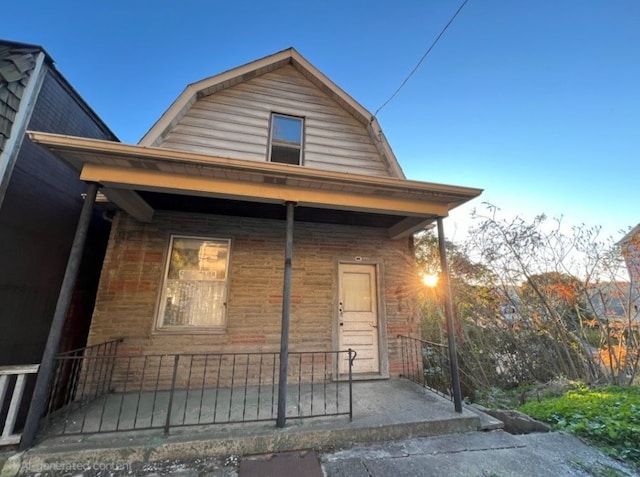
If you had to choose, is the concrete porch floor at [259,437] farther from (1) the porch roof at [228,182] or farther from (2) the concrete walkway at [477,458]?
(1) the porch roof at [228,182]

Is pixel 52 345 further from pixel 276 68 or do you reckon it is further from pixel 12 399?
pixel 276 68

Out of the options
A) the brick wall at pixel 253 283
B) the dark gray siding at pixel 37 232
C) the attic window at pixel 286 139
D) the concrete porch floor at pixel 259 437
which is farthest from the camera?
the attic window at pixel 286 139

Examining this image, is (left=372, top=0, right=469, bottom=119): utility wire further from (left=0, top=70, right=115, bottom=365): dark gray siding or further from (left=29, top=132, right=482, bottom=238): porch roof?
(left=0, top=70, right=115, bottom=365): dark gray siding

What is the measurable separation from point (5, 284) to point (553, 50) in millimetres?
9726

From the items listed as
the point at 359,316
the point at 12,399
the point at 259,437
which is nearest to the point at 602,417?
the point at 359,316

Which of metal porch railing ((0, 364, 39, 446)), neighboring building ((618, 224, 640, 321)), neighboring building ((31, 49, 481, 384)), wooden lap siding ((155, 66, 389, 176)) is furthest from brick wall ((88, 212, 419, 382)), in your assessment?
neighboring building ((618, 224, 640, 321))

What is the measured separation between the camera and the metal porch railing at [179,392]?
295cm

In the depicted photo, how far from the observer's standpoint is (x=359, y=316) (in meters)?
5.02

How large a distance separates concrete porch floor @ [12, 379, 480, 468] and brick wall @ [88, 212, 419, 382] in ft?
5.27

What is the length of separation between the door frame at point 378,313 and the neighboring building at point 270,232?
0.08 feet

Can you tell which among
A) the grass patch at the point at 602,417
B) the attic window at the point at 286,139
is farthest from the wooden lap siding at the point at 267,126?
the grass patch at the point at 602,417

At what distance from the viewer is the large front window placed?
4406mm

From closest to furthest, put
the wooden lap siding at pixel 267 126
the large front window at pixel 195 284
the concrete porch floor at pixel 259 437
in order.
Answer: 1. the concrete porch floor at pixel 259 437
2. the large front window at pixel 195 284
3. the wooden lap siding at pixel 267 126

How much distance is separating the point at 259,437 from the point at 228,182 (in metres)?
2.88
